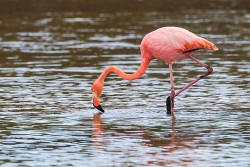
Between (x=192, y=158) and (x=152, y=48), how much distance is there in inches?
195

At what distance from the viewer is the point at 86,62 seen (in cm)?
2481

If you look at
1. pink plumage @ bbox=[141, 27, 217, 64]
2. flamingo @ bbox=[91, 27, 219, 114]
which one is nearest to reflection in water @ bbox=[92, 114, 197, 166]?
flamingo @ bbox=[91, 27, 219, 114]

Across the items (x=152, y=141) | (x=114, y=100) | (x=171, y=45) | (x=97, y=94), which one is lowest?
(x=114, y=100)

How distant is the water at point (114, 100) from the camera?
13.1 meters

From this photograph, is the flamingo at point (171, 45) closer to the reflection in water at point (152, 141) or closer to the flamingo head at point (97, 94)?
the flamingo head at point (97, 94)

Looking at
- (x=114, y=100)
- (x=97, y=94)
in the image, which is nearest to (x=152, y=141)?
(x=97, y=94)

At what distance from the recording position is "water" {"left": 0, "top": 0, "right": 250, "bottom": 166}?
13091mm

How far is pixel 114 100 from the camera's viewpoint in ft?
59.2

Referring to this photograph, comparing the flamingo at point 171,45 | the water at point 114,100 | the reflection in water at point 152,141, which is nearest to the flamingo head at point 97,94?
the water at point 114,100

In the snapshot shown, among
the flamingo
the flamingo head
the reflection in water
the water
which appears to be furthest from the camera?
the flamingo

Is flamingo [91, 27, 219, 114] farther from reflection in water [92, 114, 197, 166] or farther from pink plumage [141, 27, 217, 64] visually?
reflection in water [92, 114, 197, 166]

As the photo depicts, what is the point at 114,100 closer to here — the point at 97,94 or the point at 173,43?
the point at 97,94

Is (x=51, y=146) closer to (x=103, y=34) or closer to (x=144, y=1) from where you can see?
(x=103, y=34)

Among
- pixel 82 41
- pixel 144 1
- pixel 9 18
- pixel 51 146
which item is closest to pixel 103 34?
pixel 82 41
